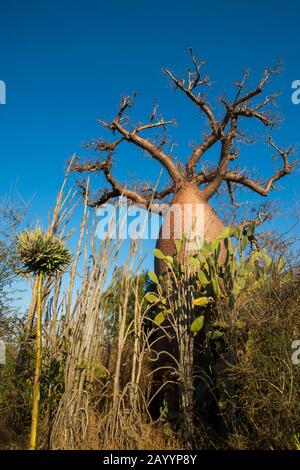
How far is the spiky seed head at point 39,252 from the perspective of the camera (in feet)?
9.89

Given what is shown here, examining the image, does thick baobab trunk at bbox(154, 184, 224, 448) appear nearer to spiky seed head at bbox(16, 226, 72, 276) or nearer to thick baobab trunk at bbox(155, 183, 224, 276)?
thick baobab trunk at bbox(155, 183, 224, 276)

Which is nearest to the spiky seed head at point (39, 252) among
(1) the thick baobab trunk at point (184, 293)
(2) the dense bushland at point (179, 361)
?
(2) the dense bushland at point (179, 361)

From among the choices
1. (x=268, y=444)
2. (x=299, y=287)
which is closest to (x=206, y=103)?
(x=299, y=287)

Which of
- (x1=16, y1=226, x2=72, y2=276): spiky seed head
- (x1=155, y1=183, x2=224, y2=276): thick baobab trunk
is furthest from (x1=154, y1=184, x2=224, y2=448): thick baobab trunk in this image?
(x1=16, y1=226, x2=72, y2=276): spiky seed head

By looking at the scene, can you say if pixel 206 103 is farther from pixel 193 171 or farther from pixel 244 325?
pixel 244 325

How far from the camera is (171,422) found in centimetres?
388

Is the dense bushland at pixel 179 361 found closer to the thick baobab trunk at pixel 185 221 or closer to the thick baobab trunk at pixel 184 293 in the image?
the thick baobab trunk at pixel 184 293

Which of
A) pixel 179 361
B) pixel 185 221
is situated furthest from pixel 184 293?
pixel 185 221

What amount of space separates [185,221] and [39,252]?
2789 mm

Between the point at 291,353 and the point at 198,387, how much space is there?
994 millimetres

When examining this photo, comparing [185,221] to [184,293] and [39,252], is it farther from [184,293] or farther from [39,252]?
[39,252]
